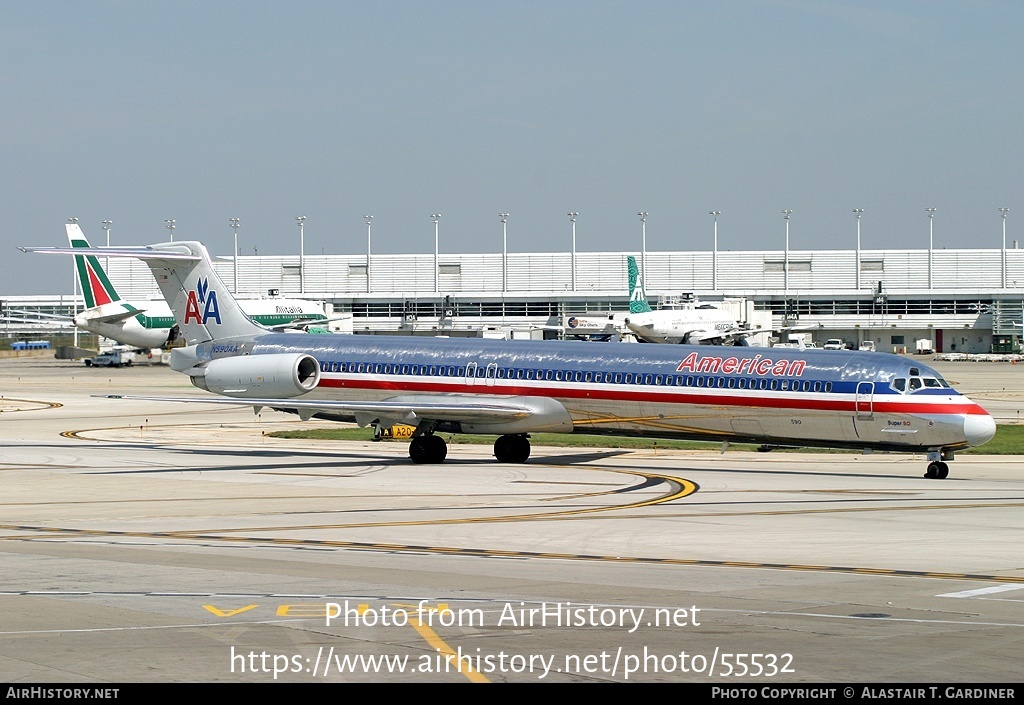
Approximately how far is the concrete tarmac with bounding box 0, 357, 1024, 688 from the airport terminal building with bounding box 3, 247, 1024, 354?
125 m

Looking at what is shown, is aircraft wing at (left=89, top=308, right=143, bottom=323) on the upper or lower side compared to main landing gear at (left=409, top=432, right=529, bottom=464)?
upper

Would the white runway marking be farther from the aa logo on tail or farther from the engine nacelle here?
the aa logo on tail

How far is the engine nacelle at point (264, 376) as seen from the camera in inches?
1569

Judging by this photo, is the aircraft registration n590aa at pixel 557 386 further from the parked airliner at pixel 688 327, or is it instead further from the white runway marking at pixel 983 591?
the parked airliner at pixel 688 327

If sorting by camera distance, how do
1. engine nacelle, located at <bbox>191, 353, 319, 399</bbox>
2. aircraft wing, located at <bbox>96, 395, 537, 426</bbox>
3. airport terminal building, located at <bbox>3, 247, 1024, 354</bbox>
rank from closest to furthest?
1. aircraft wing, located at <bbox>96, 395, 537, 426</bbox>
2. engine nacelle, located at <bbox>191, 353, 319, 399</bbox>
3. airport terminal building, located at <bbox>3, 247, 1024, 354</bbox>

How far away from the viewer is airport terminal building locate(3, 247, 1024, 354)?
541 ft

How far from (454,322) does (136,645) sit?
143219mm

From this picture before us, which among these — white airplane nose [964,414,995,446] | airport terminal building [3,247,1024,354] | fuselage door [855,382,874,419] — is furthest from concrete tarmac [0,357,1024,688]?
airport terminal building [3,247,1024,354]

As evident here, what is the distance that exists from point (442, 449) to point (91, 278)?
2856 inches

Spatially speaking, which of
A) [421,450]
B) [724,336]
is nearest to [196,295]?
[421,450]

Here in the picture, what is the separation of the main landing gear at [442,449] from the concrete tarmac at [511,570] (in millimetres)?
497
